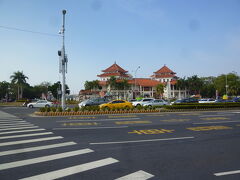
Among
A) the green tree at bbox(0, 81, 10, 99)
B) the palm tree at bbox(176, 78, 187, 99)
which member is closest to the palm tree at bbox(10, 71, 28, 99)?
the green tree at bbox(0, 81, 10, 99)

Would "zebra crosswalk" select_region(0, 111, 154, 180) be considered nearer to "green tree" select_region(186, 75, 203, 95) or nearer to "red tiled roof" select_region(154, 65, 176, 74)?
"green tree" select_region(186, 75, 203, 95)

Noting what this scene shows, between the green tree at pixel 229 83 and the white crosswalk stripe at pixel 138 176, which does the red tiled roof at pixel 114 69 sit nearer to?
the green tree at pixel 229 83

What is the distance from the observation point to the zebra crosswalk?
4.68 m

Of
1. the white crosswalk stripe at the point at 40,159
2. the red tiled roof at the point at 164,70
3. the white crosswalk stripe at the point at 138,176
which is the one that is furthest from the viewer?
the red tiled roof at the point at 164,70

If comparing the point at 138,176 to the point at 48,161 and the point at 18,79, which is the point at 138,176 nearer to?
the point at 48,161

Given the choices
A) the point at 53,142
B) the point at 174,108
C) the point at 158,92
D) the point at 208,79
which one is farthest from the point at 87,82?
the point at 53,142

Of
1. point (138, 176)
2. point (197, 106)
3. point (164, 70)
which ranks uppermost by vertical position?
point (164, 70)

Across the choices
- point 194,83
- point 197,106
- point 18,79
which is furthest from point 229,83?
point 18,79

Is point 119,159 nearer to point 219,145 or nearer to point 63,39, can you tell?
point 219,145

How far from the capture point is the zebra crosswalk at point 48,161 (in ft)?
15.4

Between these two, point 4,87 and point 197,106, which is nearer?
point 197,106

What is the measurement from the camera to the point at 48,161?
5.69 meters

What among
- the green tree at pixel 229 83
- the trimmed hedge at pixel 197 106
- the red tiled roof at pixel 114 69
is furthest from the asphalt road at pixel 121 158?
the green tree at pixel 229 83

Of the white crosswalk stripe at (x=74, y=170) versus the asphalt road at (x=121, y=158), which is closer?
the white crosswalk stripe at (x=74, y=170)
